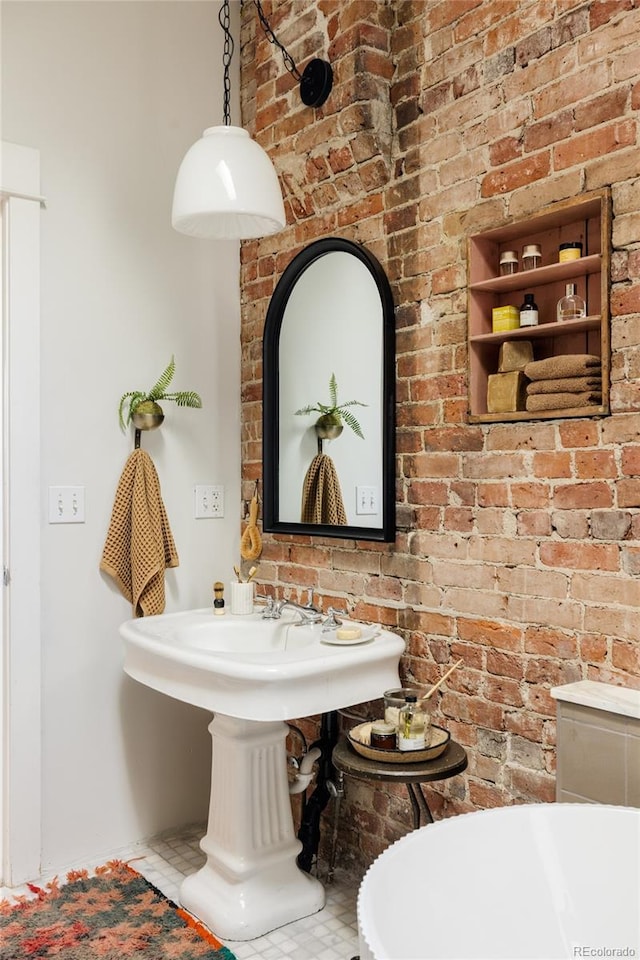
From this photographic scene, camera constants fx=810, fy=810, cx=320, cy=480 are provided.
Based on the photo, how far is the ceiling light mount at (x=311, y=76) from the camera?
2537mm

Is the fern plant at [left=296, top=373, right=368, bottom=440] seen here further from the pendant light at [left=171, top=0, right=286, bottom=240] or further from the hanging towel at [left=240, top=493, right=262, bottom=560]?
the pendant light at [left=171, top=0, right=286, bottom=240]

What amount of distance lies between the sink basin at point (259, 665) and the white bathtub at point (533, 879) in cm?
68

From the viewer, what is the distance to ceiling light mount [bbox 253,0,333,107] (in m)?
2.54

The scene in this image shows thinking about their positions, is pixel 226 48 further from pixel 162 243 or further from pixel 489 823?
pixel 489 823

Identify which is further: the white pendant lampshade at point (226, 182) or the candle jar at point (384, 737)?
the white pendant lampshade at point (226, 182)

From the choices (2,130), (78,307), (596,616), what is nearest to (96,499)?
(78,307)

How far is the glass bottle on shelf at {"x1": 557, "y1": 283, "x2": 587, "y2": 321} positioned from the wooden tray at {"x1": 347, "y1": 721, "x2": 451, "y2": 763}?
1.07m

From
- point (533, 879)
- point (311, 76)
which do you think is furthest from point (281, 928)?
point (311, 76)

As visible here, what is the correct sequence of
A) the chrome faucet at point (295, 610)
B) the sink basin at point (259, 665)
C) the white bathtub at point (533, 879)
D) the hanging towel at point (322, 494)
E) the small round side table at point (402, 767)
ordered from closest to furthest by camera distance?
the white bathtub at point (533, 879), the small round side table at point (402, 767), the sink basin at point (259, 665), the chrome faucet at point (295, 610), the hanging towel at point (322, 494)

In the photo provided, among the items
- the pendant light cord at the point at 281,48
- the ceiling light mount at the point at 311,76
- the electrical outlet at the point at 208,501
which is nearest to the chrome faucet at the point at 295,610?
the electrical outlet at the point at 208,501

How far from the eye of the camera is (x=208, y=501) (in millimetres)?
2982

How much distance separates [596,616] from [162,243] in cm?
193

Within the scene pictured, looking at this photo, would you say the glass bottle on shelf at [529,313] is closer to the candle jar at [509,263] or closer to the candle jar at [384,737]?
the candle jar at [509,263]

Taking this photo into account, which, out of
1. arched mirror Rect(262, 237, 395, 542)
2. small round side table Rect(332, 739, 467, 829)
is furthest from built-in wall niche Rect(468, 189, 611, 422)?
small round side table Rect(332, 739, 467, 829)
